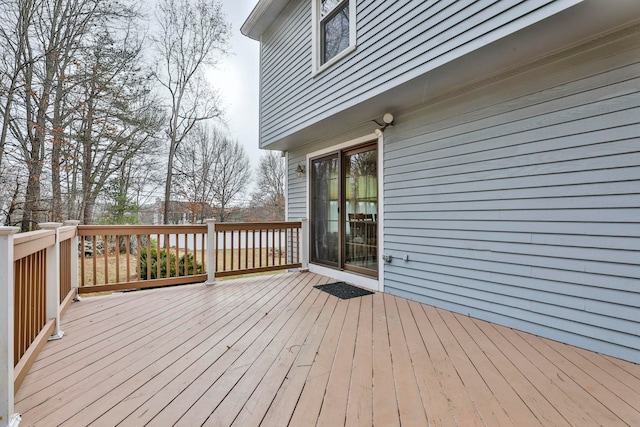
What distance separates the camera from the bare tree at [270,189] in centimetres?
1359

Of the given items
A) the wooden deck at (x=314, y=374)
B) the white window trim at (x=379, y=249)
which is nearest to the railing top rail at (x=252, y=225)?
the white window trim at (x=379, y=249)

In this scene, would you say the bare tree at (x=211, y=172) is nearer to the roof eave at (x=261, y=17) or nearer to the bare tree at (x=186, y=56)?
the bare tree at (x=186, y=56)

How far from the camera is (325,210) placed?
5.14 metres

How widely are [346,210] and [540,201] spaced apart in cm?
262

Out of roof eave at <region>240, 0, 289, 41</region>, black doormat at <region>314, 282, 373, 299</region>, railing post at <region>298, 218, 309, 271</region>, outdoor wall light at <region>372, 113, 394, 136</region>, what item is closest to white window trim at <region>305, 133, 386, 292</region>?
outdoor wall light at <region>372, 113, 394, 136</region>

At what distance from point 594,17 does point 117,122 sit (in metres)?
8.54

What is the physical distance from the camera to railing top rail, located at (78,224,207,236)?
3.52 meters

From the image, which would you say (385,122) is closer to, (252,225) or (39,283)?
(252,225)

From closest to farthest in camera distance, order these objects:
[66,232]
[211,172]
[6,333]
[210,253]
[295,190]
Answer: [6,333]
[66,232]
[210,253]
[295,190]
[211,172]

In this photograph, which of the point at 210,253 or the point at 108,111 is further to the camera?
the point at 108,111

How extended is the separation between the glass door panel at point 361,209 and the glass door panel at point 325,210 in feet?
0.65

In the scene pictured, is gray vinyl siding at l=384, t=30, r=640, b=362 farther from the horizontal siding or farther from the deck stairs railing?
the deck stairs railing

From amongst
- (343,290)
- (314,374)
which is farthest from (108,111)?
(314,374)

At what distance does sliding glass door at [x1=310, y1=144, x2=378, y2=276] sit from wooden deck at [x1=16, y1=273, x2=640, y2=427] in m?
1.50
